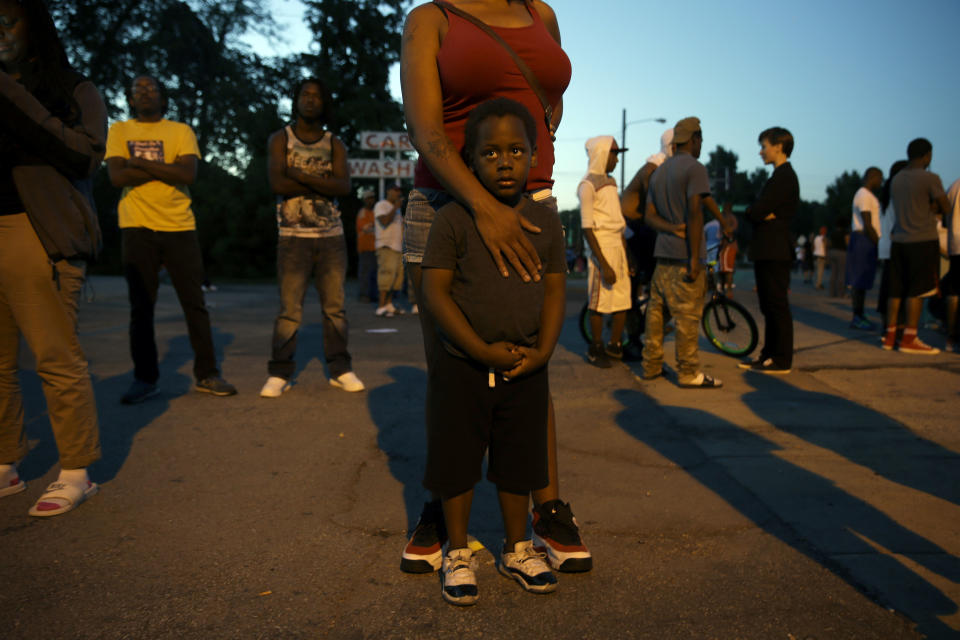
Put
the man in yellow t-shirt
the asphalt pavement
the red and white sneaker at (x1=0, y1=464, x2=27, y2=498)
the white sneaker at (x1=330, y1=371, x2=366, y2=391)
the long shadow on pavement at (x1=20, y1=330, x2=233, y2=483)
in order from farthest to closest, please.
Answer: the white sneaker at (x1=330, y1=371, x2=366, y2=391)
the man in yellow t-shirt
the long shadow on pavement at (x1=20, y1=330, x2=233, y2=483)
the red and white sneaker at (x1=0, y1=464, x2=27, y2=498)
the asphalt pavement

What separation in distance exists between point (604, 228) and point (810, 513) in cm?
382

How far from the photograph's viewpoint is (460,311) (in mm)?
2277

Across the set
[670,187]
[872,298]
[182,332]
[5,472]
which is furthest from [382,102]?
[5,472]

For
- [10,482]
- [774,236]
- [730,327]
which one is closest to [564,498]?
[10,482]

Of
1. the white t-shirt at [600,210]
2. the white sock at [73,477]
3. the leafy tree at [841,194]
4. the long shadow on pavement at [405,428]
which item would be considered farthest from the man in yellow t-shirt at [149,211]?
the leafy tree at [841,194]

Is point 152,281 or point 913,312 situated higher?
point 152,281

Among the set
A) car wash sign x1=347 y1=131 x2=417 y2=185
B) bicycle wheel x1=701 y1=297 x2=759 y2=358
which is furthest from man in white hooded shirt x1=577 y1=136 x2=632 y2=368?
car wash sign x1=347 y1=131 x2=417 y2=185

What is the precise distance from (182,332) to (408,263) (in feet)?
24.8

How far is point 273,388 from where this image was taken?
212 inches

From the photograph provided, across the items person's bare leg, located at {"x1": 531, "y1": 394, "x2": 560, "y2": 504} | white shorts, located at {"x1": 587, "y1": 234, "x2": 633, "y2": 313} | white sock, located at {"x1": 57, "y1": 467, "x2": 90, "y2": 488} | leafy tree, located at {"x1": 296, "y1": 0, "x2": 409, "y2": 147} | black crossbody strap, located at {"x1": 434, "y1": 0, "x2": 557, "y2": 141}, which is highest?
leafy tree, located at {"x1": 296, "y1": 0, "x2": 409, "y2": 147}

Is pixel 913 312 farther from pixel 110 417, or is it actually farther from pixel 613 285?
pixel 110 417

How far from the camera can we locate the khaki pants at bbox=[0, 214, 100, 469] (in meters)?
3.07

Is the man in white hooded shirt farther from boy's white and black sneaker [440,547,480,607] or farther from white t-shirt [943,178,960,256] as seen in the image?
boy's white and black sneaker [440,547,480,607]

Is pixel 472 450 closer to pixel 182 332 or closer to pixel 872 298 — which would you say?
pixel 182 332
